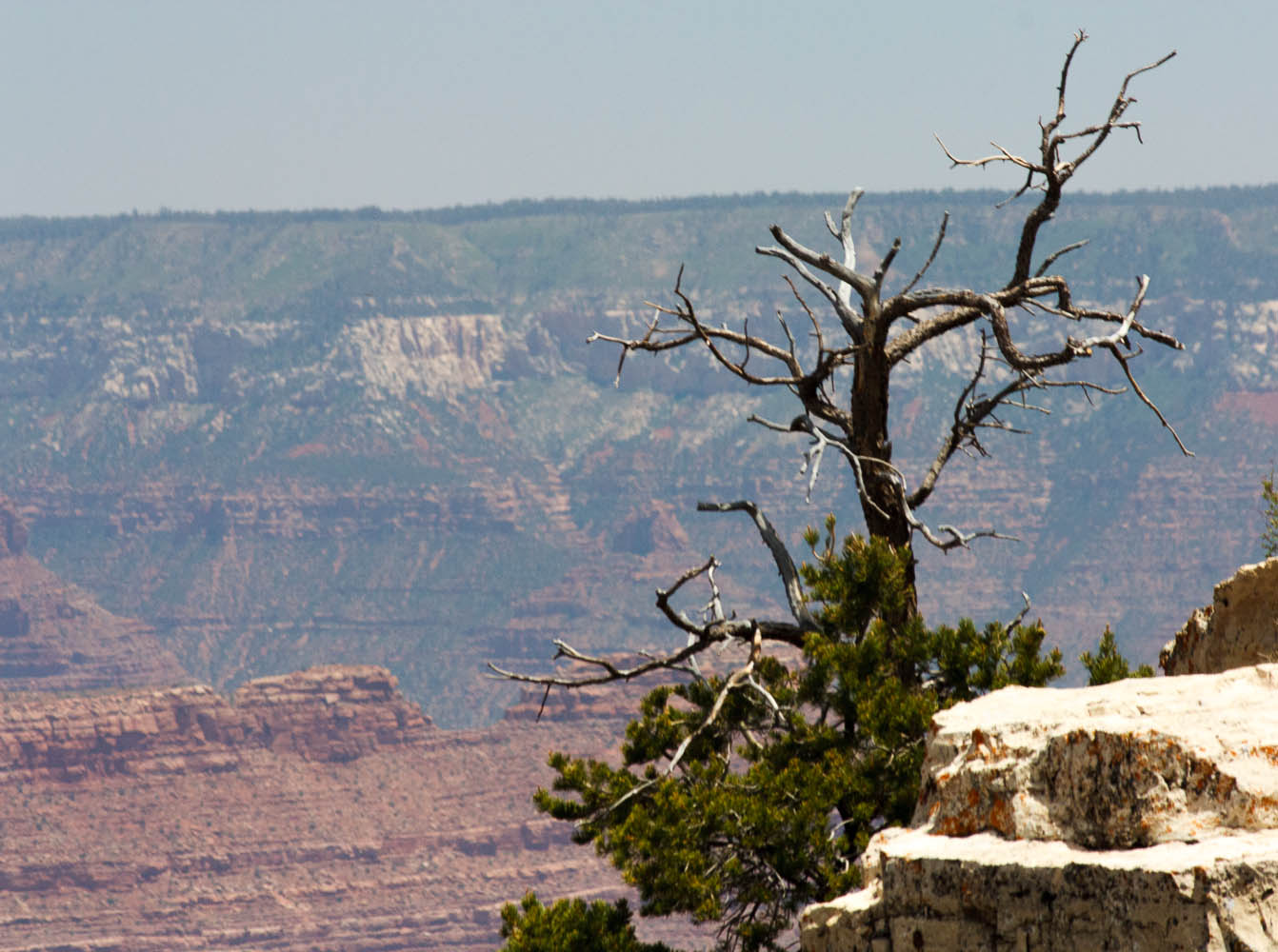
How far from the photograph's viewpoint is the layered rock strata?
1030 centimetres

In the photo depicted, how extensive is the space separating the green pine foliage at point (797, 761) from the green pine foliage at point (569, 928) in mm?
318

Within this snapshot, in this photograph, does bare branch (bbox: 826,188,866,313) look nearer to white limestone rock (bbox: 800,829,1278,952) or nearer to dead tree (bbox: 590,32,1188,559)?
dead tree (bbox: 590,32,1188,559)

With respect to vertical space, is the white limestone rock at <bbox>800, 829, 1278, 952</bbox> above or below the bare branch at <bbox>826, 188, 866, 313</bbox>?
below

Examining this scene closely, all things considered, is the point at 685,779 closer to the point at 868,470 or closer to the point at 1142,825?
the point at 868,470

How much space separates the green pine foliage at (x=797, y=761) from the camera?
54.6ft

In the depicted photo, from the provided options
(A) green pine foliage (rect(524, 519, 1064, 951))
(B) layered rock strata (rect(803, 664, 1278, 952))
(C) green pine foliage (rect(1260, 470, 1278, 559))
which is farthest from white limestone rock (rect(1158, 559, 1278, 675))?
(C) green pine foliage (rect(1260, 470, 1278, 559))

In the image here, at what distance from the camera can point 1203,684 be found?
1274 centimetres

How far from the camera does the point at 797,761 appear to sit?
17.1 metres

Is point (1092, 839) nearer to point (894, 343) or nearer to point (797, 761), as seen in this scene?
point (797, 761)

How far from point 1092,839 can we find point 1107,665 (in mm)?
6495

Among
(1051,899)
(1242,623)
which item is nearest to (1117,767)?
(1051,899)

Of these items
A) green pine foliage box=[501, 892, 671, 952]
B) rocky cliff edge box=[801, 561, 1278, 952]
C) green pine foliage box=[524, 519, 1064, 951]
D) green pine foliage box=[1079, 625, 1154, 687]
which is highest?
rocky cliff edge box=[801, 561, 1278, 952]

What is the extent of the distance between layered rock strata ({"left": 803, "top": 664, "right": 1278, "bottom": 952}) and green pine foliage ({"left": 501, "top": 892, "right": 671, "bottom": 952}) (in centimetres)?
459

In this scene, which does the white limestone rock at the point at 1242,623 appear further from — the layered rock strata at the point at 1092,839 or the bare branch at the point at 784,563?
the bare branch at the point at 784,563
